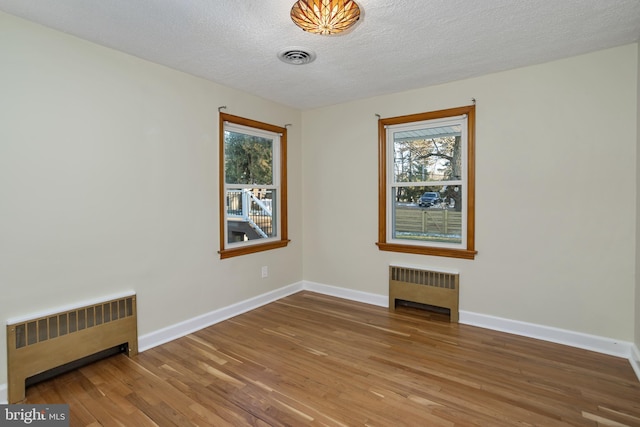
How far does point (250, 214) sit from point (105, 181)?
1569 mm

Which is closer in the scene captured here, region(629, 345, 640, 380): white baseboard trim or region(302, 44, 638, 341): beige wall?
region(629, 345, 640, 380): white baseboard trim

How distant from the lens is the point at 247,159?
147 inches

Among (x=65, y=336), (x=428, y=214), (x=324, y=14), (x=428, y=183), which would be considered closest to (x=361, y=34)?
(x=324, y=14)

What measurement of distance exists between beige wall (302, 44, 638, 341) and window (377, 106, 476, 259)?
97 mm

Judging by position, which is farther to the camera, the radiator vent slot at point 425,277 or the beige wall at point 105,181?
the radiator vent slot at point 425,277

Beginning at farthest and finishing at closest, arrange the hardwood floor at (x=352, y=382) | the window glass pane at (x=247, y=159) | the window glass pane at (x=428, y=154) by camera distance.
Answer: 1. the window glass pane at (x=247, y=159)
2. the window glass pane at (x=428, y=154)
3. the hardwood floor at (x=352, y=382)

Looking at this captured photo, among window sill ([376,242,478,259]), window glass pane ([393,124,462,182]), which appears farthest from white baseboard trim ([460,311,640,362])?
window glass pane ([393,124,462,182])

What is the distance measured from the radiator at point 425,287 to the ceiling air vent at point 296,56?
233cm

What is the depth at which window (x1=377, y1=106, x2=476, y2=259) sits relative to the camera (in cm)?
329

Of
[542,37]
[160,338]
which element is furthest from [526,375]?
[160,338]

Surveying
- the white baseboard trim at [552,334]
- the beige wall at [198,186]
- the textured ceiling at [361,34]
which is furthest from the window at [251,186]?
the white baseboard trim at [552,334]

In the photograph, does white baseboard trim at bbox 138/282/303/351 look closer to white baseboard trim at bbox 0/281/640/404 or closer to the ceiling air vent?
white baseboard trim at bbox 0/281/640/404

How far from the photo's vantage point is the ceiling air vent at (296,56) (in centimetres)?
254
